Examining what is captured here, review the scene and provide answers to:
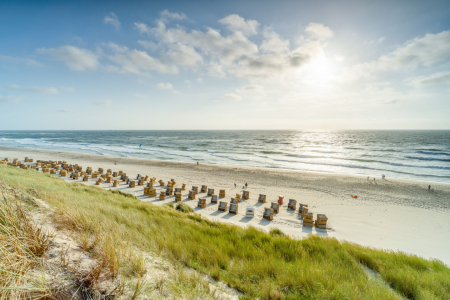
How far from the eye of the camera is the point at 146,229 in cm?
476

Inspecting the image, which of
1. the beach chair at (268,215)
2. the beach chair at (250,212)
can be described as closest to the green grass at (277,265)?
the beach chair at (268,215)

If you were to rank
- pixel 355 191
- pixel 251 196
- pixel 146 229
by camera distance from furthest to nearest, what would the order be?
pixel 355 191, pixel 251 196, pixel 146 229

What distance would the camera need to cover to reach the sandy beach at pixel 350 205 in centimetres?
979

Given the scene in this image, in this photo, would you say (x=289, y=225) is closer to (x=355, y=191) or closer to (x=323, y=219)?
(x=323, y=219)

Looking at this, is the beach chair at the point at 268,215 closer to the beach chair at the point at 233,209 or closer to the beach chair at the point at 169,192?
the beach chair at the point at 233,209

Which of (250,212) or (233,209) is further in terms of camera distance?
(233,209)

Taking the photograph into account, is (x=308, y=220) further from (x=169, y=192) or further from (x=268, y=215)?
(x=169, y=192)

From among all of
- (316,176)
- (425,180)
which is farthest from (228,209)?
(425,180)

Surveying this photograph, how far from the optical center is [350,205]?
14469 millimetres

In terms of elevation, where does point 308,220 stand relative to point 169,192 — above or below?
below

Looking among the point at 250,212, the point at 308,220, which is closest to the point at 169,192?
the point at 250,212

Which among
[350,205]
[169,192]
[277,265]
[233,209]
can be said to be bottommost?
[350,205]

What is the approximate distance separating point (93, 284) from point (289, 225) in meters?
10.0

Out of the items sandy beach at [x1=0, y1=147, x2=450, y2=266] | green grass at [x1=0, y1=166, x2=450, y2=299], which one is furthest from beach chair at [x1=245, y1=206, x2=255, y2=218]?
green grass at [x1=0, y1=166, x2=450, y2=299]
